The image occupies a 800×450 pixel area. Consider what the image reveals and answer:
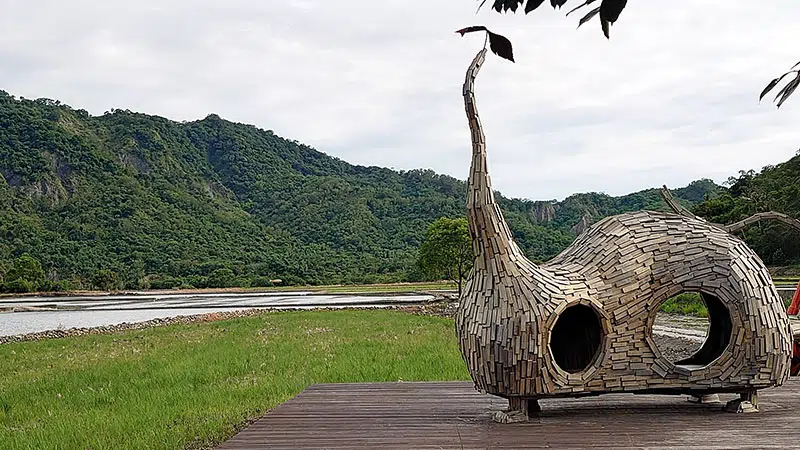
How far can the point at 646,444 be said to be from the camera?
167 inches

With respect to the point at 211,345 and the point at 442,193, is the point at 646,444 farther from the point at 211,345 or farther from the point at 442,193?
the point at 442,193

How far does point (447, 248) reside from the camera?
32.3 metres

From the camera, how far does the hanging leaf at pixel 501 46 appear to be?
153 cm

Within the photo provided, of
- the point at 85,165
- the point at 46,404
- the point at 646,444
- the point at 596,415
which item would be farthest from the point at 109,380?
the point at 85,165

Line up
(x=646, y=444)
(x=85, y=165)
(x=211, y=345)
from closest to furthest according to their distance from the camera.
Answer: (x=646, y=444) < (x=211, y=345) < (x=85, y=165)

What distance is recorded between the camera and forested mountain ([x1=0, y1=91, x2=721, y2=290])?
60219mm

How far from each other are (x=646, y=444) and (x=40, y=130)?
264 feet

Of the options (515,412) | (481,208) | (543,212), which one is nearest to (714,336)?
(515,412)

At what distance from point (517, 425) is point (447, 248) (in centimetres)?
2744

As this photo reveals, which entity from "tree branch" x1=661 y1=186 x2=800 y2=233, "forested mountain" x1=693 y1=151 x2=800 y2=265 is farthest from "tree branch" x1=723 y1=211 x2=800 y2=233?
"forested mountain" x1=693 y1=151 x2=800 y2=265

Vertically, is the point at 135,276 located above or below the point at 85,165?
below

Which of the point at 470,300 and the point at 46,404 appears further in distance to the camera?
the point at 46,404

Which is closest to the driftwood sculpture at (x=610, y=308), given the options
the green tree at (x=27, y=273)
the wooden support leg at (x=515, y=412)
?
the wooden support leg at (x=515, y=412)

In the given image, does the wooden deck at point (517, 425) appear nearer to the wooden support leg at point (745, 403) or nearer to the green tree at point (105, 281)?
the wooden support leg at point (745, 403)
